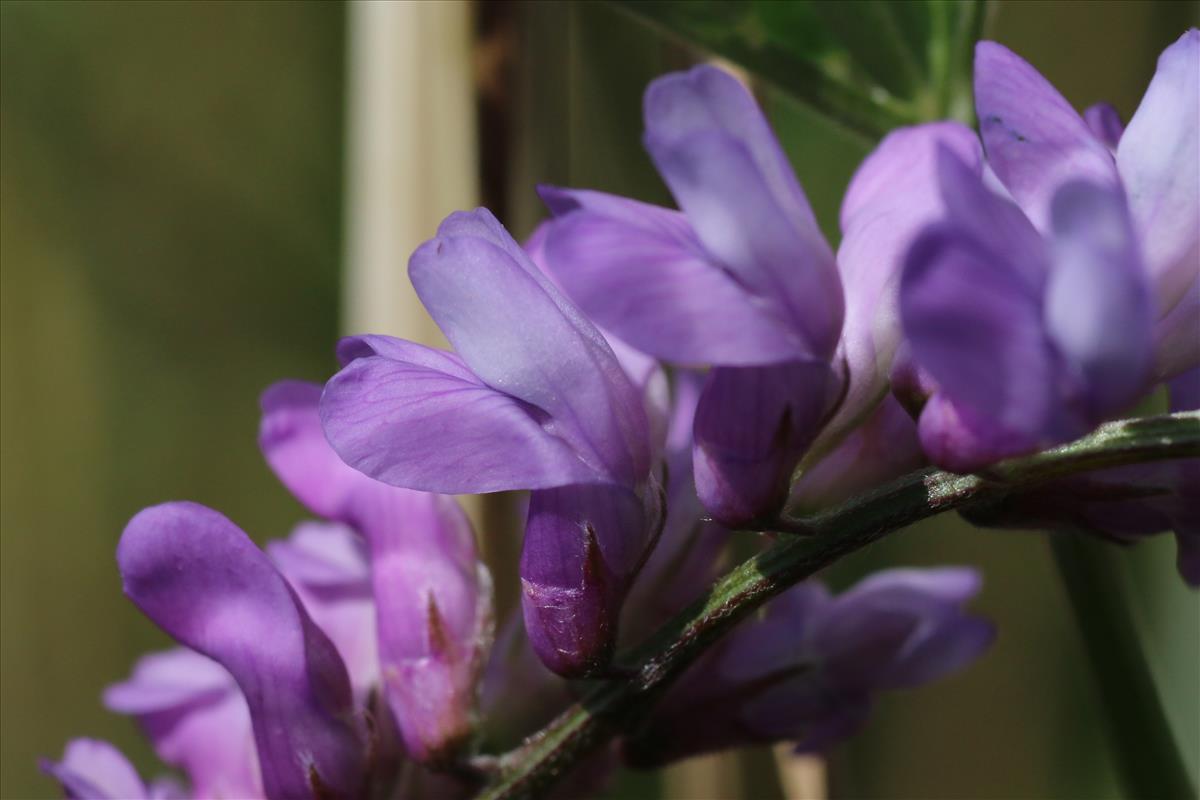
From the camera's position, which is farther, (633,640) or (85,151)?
(85,151)

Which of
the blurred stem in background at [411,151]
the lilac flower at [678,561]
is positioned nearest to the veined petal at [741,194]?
the lilac flower at [678,561]

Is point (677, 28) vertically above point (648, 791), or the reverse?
point (677, 28)

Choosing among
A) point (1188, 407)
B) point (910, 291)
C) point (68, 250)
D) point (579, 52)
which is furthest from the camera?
point (68, 250)

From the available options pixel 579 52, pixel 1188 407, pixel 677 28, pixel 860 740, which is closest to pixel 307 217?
pixel 579 52

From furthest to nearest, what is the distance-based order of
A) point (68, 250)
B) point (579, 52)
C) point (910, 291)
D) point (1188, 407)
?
1. point (68, 250)
2. point (579, 52)
3. point (1188, 407)
4. point (910, 291)

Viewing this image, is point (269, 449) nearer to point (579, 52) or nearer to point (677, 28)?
point (677, 28)
